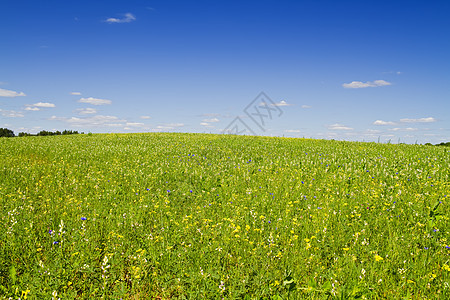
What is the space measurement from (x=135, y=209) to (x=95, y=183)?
129 inches

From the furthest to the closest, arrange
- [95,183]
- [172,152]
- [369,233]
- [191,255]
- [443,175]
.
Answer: [172,152]
[443,175]
[95,183]
[369,233]
[191,255]

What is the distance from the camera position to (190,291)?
3.56 m

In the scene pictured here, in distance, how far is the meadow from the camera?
12.2 ft

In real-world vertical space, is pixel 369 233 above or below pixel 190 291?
above

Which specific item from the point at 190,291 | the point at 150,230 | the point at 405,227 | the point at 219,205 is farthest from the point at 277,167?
the point at 190,291

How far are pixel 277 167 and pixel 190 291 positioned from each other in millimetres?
8055

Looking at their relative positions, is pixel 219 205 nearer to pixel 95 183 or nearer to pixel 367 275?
pixel 367 275

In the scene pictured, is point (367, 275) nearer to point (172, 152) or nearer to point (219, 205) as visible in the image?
point (219, 205)

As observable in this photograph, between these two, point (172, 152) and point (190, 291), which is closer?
point (190, 291)

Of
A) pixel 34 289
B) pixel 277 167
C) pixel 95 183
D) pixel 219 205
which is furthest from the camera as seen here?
pixel 277 167

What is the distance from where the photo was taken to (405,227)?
17.9 ft

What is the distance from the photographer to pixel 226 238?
482 cm

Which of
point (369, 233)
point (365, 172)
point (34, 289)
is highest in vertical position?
point (365, 172)

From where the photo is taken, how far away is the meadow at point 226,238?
371 centimetres
